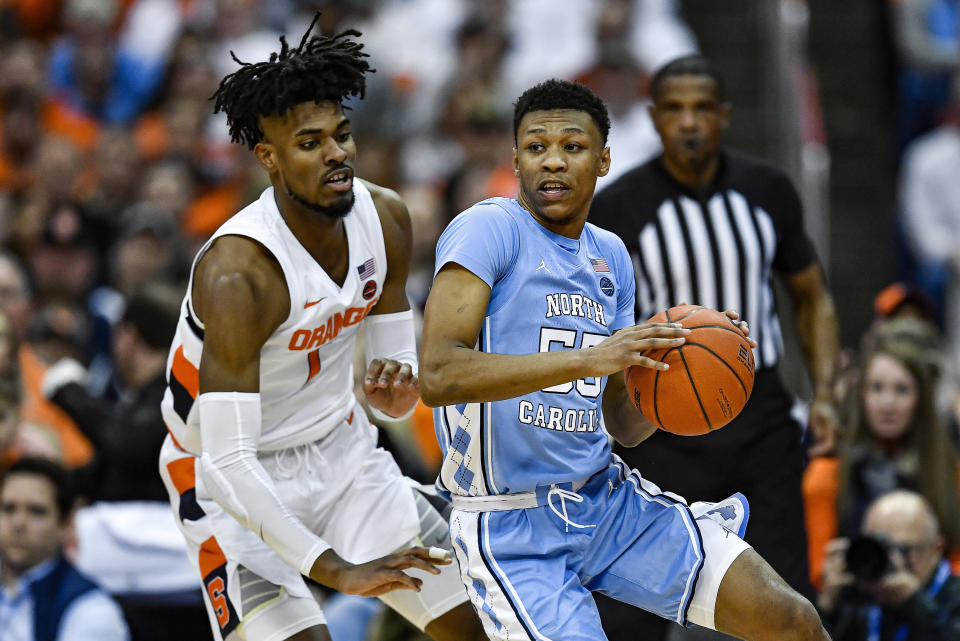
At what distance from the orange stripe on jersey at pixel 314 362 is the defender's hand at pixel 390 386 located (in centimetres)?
17

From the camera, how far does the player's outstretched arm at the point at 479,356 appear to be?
12.2 feet

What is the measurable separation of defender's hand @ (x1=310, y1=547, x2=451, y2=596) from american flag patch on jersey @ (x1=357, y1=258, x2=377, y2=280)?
94 centimetres

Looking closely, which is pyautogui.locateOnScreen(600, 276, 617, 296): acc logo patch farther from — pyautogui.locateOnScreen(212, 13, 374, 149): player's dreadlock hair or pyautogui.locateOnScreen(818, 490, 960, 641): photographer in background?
pyautogui.locateOnScreen(818, 490, 960, 641): photographer in background

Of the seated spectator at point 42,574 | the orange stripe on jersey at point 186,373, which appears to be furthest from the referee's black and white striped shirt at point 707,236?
the seated spectator at point 42,574

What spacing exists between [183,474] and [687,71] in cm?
258

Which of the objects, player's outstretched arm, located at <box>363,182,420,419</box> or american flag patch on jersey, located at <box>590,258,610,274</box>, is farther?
player's outstretched arm, located at <box>363,182,420,419</box>

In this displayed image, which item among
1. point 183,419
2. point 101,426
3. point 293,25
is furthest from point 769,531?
point 293,25

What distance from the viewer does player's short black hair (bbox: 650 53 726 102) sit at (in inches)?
228

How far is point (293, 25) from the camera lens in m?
11.5

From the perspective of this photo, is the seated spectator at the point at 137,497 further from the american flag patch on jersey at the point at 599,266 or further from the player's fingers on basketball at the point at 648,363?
the player's fingers on basketball at the point at 648,363

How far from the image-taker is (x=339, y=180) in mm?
4434

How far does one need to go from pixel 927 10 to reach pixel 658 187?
567 cm

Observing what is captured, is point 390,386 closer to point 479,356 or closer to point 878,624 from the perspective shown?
point 479,356

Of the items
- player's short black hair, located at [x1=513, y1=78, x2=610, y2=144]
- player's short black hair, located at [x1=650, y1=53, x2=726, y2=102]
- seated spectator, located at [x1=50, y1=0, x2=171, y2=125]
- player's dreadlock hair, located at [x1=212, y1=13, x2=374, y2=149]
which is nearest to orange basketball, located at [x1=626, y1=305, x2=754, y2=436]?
player's short black hair, located at [x1=513, y1=78, x2=610, y2=144]
